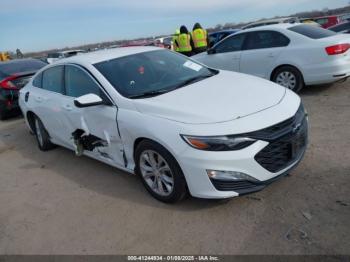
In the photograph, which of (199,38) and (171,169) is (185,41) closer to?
(199,38)

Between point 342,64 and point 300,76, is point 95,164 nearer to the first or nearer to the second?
point 300,76

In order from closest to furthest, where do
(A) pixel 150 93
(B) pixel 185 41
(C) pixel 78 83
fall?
(A) pixel 150 93 < (C) pixel 78 83 < (B) pixel 185 41

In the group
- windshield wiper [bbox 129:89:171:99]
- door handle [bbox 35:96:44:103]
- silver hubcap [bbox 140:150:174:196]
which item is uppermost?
windshield wiper [bbox 129:89:171:99]

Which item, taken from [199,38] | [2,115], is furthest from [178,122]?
[199,38]

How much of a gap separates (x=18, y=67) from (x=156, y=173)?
7.51 metres

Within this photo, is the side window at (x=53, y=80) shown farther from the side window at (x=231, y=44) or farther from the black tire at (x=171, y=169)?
the side window at (x=231, y=44)

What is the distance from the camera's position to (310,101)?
673 cm

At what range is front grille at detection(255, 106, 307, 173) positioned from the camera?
3.17m

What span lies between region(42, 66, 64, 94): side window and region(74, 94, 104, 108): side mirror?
3.87ft

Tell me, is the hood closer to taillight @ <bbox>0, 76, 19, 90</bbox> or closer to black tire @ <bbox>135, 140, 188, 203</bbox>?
black tire @ <bbox>135, 140, 188, 203</bbox>

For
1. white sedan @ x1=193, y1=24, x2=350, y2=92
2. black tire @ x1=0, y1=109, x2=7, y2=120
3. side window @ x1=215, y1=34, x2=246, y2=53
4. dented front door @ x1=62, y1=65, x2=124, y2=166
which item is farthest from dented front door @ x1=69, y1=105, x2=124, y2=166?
black tire @ x1=0, y1=109, x2=7, y2=120

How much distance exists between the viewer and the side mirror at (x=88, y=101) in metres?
3.90

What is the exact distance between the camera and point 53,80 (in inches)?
210

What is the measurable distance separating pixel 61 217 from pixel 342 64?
18.7 feet
